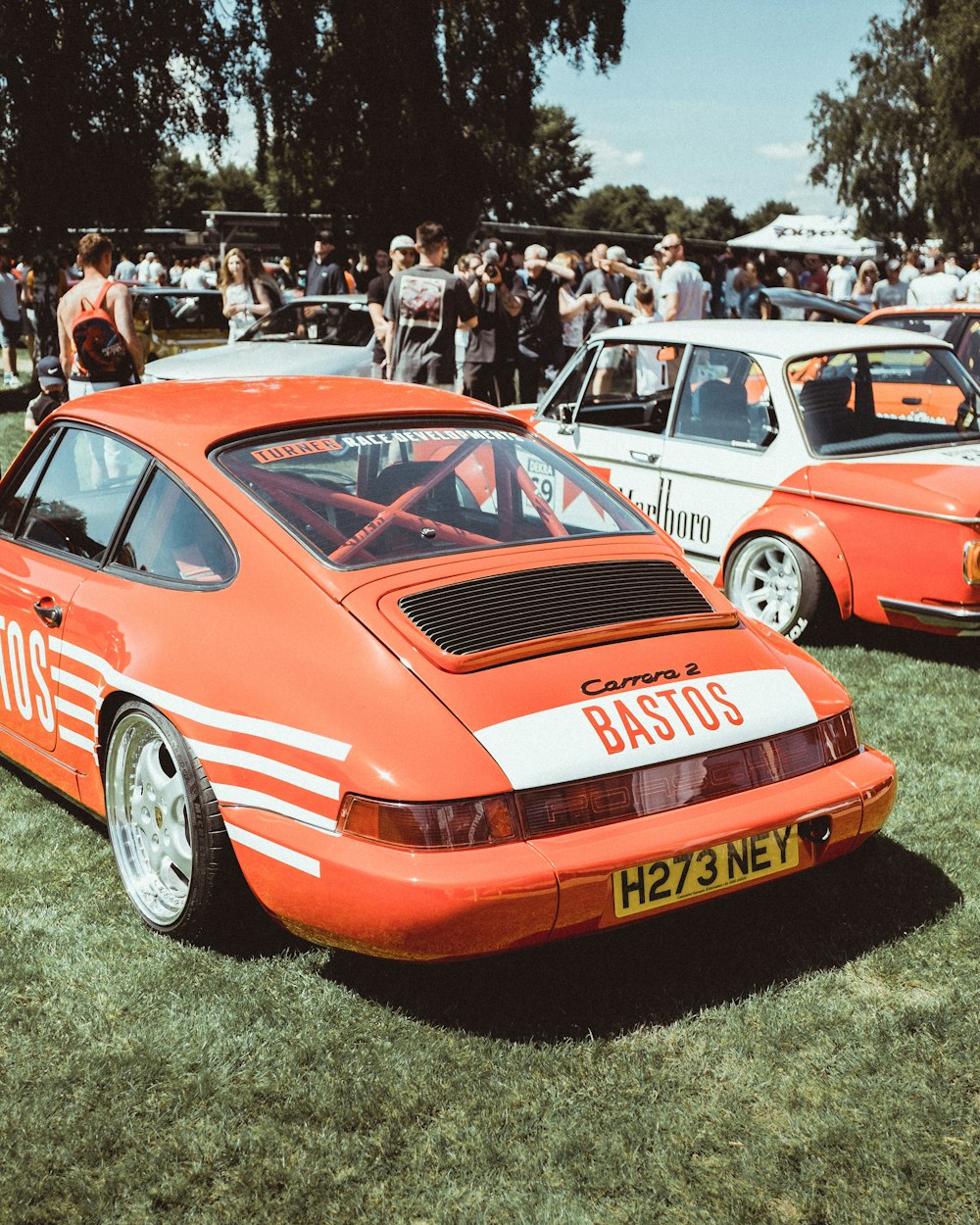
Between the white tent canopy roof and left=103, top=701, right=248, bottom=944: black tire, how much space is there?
47368 millimetres

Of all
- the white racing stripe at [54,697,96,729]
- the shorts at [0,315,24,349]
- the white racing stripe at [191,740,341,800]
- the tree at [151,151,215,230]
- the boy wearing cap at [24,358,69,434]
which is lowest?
the shorts at [0,315,24,349]

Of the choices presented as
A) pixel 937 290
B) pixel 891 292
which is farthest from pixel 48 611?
pixel 891 292

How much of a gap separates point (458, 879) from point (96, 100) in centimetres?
1822

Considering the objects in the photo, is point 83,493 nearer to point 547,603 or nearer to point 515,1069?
point 547,603

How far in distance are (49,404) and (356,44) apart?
1683 centimetres

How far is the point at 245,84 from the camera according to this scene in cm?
2089

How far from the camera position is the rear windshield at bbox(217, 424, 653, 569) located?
11.5 feet

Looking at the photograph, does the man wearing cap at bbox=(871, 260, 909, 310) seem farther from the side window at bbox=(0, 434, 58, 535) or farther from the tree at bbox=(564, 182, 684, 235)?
the tree at bbox=(564, 182, 684, 235)

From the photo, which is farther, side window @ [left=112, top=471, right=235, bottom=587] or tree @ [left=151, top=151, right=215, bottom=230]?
tree @ [left=151, top=151, right=215, bottom=230]

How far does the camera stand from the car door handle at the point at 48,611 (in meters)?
3.79

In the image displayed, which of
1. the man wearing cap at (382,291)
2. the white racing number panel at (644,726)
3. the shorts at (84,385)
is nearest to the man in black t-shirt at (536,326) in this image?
the man wearing cap at (382,291)

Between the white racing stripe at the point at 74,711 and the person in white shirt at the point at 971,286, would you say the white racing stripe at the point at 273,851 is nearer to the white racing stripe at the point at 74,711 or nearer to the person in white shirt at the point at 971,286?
the white racing stripe at the point at 74,711

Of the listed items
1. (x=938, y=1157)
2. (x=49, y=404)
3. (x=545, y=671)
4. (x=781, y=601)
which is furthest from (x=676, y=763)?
(x=49, y=404)

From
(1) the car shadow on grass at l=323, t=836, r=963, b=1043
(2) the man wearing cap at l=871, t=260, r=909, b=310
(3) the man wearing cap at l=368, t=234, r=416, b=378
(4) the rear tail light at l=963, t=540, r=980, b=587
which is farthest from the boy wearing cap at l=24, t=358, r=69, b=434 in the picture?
(2) the man wearing cap at l=871, t=260, r=909, b=310
